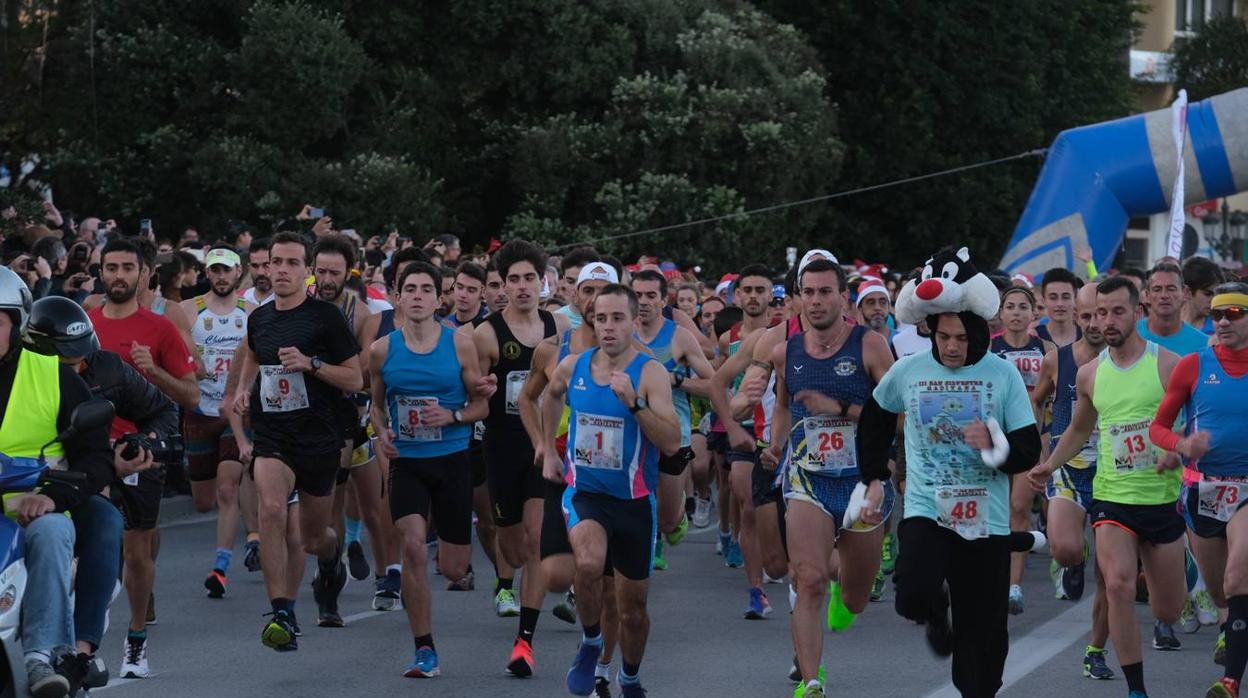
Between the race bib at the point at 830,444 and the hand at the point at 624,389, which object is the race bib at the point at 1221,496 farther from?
the hand at the point at 624,389

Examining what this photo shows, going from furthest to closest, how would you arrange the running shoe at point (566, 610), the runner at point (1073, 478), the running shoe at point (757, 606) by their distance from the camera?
the running shoe at point (757, 606), the running shoe at point (566, 610), the runner at point (1073, 478)

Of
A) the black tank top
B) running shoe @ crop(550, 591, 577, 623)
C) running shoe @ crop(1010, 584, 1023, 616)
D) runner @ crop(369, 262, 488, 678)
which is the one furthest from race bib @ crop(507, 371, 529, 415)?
running shoe @ crop(1010, 584, 1023, 616)

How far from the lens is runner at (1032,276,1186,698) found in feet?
30.9

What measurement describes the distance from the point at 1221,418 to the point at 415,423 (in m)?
3.91

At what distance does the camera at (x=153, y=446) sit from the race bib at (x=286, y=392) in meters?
2.40

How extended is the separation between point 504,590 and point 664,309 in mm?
2101

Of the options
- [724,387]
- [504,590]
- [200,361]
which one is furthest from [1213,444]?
[200,361]

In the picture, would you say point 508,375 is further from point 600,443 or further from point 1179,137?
point 1179,137

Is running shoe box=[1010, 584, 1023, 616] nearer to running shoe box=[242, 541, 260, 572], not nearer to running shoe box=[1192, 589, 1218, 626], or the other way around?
running shoe box=[1192, 589, 1218, 626]

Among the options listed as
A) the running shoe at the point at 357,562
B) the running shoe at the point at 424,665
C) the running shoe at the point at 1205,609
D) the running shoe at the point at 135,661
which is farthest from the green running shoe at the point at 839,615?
the running shoe at the point at 357,562

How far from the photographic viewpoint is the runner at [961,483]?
8.20 metres

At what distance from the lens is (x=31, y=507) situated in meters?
7.33

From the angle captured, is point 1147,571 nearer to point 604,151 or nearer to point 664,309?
point 664,309

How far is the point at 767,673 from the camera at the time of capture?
1038 centimetres
